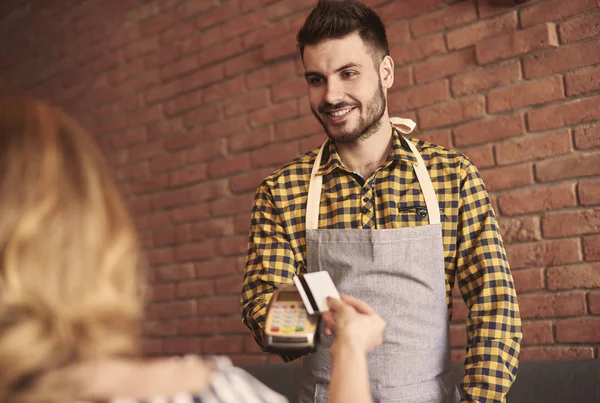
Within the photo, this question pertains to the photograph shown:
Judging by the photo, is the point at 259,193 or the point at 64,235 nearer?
the point at 64,235

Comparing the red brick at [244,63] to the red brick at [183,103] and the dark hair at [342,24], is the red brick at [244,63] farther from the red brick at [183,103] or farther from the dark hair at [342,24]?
the dark hair at [342,24]

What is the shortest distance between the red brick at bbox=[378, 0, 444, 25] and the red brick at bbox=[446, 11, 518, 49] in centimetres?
11

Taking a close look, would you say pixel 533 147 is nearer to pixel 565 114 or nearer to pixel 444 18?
pixel 565 114

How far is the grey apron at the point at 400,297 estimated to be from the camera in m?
1.46

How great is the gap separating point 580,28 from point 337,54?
2.11 feet

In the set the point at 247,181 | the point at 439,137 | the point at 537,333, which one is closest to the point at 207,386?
the point at 537,333

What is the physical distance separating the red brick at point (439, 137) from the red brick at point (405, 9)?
1.20 ft

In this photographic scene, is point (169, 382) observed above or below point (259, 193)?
below

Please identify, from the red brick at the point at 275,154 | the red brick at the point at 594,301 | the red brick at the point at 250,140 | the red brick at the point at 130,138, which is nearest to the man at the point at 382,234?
the red brick at the point at 594,301

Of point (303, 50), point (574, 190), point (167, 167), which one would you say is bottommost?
point (574, 190)

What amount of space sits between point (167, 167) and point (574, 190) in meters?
1.63

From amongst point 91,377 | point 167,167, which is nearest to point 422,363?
point 91,377

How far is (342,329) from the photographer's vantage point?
96cm

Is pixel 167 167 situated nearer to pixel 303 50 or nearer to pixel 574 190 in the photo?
pixel 303 50
